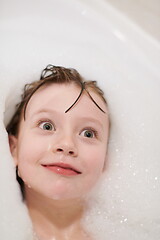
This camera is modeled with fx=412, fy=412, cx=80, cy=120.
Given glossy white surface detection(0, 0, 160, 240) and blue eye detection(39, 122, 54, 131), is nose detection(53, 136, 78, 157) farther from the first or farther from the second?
glossy white surface detection(0, 0, 160, 240)

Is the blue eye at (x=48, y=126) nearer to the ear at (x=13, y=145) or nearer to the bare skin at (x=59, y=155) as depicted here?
the bare skin at (x=59, y=155)

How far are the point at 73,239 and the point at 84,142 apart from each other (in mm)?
248

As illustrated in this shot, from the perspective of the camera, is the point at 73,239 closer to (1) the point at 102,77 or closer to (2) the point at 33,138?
(2) the point at 33,138

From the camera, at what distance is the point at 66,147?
3.17 feet

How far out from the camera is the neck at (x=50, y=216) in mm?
1029

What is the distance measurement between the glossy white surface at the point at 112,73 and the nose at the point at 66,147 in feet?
0.63

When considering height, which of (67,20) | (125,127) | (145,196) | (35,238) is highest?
(67,20)

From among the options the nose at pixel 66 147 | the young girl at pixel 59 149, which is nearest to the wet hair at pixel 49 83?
the young girl at pixel 59 149

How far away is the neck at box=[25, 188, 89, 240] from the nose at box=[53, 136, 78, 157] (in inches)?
5.5

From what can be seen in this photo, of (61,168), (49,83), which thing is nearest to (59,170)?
(61,168)

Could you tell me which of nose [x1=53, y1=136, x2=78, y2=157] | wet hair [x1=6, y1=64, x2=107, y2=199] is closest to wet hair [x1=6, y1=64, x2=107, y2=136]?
wet hair [x1=6, y1=64, x2=107, y2=199]

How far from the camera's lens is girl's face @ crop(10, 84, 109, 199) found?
97 cm

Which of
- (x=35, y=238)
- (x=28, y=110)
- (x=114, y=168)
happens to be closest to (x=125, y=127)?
(x=114, y=168)

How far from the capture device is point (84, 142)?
3.36 feet
